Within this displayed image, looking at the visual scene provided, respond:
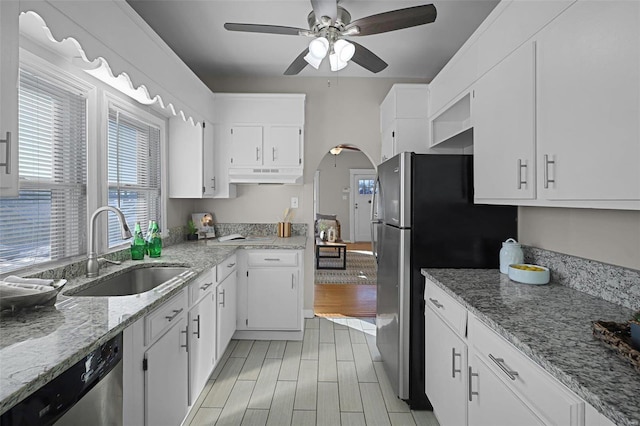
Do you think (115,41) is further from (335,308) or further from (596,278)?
(335,308)

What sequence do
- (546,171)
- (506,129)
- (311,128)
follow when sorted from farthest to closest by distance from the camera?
(311,128), (506,129), (546,171)

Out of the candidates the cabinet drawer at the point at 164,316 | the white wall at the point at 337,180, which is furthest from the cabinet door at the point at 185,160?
the white wall at the point at 337,180

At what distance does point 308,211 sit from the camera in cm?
387

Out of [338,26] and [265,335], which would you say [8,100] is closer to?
[338,26]

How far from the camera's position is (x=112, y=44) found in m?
1.72

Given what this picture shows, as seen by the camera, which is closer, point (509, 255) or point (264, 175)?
point (509, 255)

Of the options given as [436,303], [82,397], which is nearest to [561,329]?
[436,303]

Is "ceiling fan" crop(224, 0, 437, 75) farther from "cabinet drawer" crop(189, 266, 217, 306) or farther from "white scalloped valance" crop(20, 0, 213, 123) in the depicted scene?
"cabinet drawer" crop(189, 266, 217, 306)

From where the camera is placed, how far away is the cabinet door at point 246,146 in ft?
11.7

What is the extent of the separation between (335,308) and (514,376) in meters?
3.16

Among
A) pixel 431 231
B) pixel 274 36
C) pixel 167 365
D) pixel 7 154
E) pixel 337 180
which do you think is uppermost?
pixel 274 36

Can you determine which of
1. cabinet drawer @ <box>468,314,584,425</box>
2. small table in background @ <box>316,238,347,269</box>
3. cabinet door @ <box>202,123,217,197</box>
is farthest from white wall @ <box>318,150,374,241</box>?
cabinet drawer @ <box>468,314,584,425</box>

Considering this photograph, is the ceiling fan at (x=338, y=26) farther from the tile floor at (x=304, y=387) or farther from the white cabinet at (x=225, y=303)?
the tile floor at (x=304, y=387)

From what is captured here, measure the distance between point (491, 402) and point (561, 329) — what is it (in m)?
0.39
